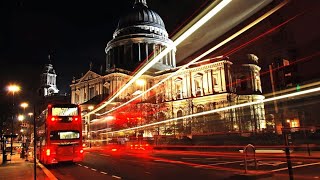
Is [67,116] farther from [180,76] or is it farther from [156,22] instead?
[156,22]

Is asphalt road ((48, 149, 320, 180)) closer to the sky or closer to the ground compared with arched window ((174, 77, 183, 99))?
closer to the ground

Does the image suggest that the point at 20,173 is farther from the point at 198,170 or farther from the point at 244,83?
the point at 244,83

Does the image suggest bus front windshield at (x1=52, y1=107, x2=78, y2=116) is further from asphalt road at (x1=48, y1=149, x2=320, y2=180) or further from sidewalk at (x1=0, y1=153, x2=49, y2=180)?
sidewalk at (x1=0, y1=153, x2=49, y2=180)

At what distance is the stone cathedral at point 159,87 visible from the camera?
61.2 m

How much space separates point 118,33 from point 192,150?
70936 mm

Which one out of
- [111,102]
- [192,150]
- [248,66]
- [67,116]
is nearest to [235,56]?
[248,66]

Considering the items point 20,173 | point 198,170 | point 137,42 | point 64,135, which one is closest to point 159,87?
point 137,42

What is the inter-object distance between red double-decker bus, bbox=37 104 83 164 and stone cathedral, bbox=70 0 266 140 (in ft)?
107

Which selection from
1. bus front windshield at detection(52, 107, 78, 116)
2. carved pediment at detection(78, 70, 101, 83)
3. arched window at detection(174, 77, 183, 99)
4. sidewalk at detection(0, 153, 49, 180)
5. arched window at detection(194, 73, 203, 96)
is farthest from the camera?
carved pediment at detection(78, 70, 101, 83)

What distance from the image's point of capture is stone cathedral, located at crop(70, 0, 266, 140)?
201 feet

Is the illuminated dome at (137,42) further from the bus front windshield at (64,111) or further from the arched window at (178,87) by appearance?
the bus front windshield at (64,111)

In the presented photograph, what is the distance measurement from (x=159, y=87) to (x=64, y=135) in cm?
5831

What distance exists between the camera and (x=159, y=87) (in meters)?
77.7

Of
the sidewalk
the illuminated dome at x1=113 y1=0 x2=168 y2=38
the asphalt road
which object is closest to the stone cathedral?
the illuminated dome at x1=113 y1=0 x2=168 y2=38
